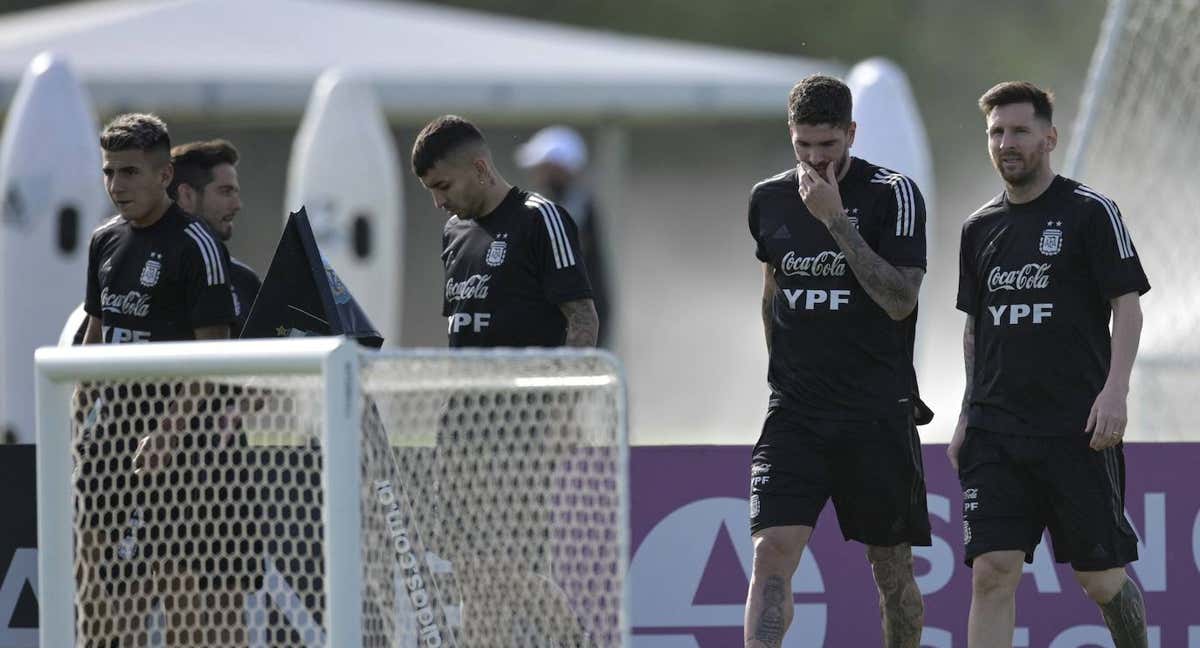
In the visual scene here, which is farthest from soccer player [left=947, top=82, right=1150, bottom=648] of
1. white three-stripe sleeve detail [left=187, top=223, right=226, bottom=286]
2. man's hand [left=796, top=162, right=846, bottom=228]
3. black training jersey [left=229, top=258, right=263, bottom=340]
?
black training jersey [left=229, top=258, right=263, bottom=340]

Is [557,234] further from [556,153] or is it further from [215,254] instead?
[556,153]

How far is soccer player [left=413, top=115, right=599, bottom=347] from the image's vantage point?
5.79 metres

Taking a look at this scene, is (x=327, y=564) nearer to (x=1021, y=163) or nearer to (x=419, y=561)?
(x=419, y=561)

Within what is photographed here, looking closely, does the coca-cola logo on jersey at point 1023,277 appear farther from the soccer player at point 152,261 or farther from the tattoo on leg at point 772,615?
the soccer player at point 152,261

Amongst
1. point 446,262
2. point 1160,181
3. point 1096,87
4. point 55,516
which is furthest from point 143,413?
point 1160,181

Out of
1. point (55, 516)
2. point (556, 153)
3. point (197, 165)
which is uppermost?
point (556, 153)

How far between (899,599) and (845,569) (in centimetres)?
88

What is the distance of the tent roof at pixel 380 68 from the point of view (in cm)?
1923

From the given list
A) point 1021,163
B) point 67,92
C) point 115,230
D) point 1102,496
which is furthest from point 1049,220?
point 67,92

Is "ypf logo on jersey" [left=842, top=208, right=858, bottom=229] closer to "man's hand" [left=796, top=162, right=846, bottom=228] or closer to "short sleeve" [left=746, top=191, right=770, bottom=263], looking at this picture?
"man's hand" [left=796, top=162, right=846, bottom=228]

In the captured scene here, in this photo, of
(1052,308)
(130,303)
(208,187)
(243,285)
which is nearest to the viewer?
(1052,308)

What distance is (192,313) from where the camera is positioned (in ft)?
19.4

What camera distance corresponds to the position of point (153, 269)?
234 inches

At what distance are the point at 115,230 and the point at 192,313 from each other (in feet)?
1.49
